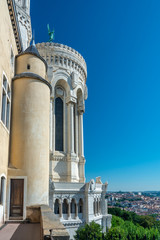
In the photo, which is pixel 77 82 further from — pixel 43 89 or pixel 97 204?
pixel 43 89

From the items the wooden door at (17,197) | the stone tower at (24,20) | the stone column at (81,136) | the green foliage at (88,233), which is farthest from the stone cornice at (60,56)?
the wooden door at (17,197)

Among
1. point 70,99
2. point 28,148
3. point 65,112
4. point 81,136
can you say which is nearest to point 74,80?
point 70,99

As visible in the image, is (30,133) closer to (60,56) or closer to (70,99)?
(70,99)

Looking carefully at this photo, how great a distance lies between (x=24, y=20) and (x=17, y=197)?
73.7ft

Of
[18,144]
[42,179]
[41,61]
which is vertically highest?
[41,61]

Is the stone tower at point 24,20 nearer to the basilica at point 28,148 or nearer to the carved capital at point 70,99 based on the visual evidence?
the basilica at point 28,148

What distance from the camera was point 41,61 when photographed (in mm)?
18828

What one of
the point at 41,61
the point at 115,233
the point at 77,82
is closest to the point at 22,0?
the point at 77,82

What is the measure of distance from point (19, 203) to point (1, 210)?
1956 mm

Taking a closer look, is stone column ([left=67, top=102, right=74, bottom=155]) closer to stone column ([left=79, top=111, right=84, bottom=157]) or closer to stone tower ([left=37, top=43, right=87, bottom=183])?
stone tower ([left=37, top=43, right=87, bottom=183])

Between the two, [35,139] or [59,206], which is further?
[59,206]

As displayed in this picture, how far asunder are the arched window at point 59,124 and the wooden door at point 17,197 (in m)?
18.9

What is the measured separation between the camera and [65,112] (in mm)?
35688

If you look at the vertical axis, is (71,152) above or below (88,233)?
above
